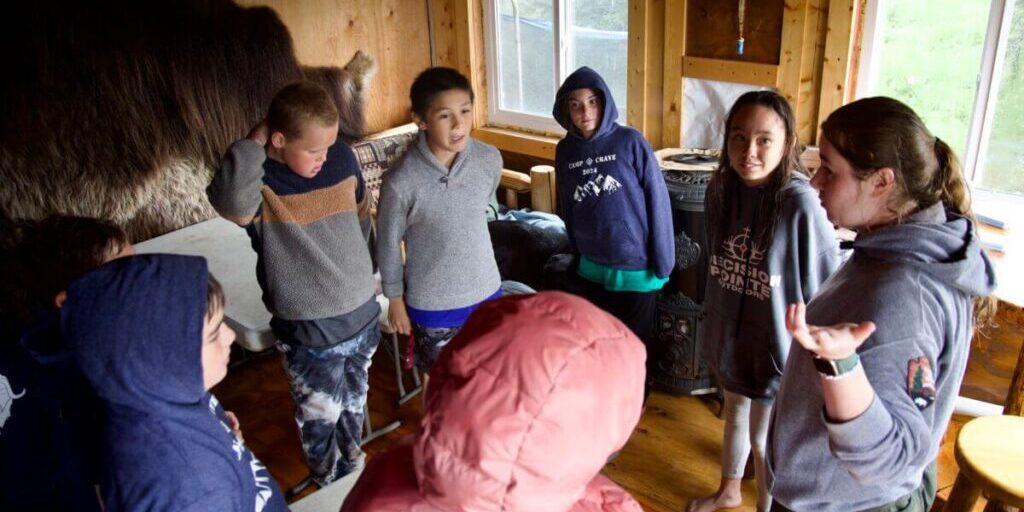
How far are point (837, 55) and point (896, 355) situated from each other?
1.99 meters

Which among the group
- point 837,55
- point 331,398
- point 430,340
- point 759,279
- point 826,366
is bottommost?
point 331,398

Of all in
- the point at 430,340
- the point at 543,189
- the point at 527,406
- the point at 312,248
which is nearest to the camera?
the point at 527,406

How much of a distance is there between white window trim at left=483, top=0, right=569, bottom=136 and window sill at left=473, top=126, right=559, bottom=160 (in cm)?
6

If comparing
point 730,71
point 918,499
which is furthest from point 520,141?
point 918,499

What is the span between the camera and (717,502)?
2264mm

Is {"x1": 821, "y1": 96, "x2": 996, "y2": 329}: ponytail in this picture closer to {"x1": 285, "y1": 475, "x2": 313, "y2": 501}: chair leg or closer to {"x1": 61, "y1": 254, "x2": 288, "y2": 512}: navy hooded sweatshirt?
{"x1": 61, "y1": 254, "x2": 288, "y2": 512}: navy hooded sweatshirt

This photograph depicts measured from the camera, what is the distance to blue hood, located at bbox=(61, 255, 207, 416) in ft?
3.47

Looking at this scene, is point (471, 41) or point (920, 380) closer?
point (920, 380)

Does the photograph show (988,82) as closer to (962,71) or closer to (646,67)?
(962,71)

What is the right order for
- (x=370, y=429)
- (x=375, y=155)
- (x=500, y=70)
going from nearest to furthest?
(x=370, y=429), (x=375, y=155), (x=500, y=70)

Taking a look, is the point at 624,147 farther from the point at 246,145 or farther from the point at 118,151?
the point at 118,151

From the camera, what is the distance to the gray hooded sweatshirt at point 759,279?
1826 millimetres

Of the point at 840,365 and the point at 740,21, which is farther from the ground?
the point at 740,21

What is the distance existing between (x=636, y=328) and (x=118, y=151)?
2.22m
